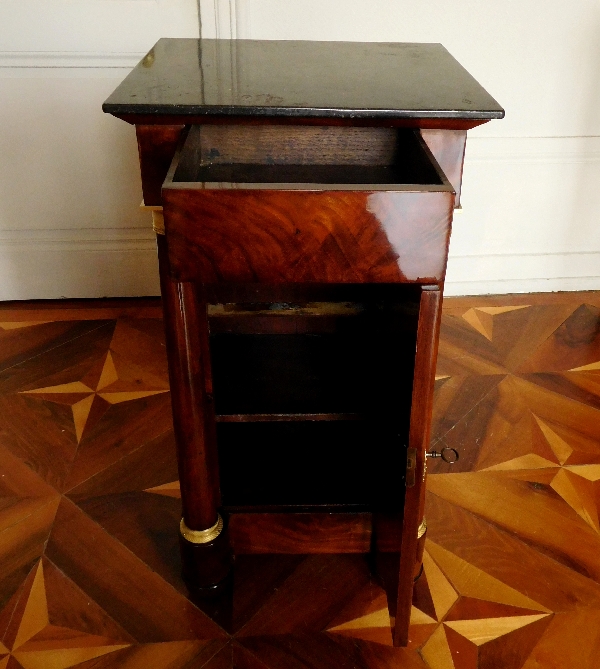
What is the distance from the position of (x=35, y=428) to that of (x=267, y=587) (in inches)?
26.1

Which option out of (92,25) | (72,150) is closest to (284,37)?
(92,25)

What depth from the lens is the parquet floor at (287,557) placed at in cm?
95

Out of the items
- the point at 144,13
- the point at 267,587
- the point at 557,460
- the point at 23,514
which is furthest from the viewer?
the point at 144,13

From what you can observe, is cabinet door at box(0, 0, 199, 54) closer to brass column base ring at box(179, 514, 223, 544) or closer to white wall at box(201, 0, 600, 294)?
white wall at box(201, 0, 600, 294)

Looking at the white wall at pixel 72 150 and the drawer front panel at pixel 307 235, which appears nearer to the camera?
the drawer front panel at pixel 307 235

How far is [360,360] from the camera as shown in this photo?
1.09 meters

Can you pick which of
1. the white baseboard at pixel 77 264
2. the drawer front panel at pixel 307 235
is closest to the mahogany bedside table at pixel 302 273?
the drawer front panel at pixel 307 235

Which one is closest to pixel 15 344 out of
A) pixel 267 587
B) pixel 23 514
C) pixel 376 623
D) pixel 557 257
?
pixel 23 514

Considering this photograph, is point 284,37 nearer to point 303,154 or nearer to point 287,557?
point 303,154

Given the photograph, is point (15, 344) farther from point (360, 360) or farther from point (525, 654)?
point (525, 654)

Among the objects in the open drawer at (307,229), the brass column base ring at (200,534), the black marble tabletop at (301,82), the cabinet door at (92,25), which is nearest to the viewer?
the open drawer at (307,229)

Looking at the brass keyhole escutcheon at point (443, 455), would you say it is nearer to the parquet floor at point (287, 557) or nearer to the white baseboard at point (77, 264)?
the parquet floor at point (287, 557)

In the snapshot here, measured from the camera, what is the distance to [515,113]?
1684mm

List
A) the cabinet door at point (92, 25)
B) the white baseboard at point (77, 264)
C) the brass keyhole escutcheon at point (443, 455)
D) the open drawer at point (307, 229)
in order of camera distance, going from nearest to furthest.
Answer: the open drawer at point (307, 229), the brass keyhole escutcheon at point (443, 455), the cabinet door at point (92, 25), the white baseboard at point (77, 264)
